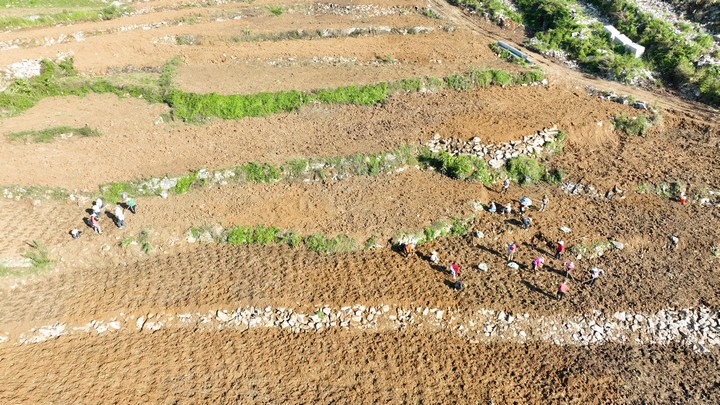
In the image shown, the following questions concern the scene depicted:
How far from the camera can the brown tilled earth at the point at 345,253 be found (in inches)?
790

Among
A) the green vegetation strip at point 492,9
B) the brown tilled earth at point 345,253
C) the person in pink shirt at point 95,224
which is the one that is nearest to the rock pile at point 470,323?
the brown tilled earth at point 345,253

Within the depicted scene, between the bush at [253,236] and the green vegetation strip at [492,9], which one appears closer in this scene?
the bush at [253,236]

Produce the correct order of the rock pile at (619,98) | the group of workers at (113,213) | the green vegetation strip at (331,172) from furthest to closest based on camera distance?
the rock pile at (619,98)
the green vegetation strip at (331,172)
the group of workers at (113,213)

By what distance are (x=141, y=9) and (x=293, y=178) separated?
35380 mm

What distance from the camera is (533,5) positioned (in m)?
46.8

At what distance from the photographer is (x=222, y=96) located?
3481cm

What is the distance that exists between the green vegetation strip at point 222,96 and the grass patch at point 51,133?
4107 millimetres

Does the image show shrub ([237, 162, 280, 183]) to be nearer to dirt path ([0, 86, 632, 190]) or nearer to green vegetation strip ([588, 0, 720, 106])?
dirt path ([0, 86, 632, 190])

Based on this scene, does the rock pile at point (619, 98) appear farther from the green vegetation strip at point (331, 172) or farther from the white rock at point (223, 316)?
the white rock at point (223, 316)

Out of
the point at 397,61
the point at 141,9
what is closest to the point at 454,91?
the point at 397,61

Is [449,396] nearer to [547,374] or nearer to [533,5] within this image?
[547,374]

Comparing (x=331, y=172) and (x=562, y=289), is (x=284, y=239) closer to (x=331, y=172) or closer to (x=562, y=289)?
(x=331, y=172)

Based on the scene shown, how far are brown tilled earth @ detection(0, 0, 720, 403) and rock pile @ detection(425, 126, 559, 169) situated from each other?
678mm

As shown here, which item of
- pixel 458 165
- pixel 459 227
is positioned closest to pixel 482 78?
pixel 458 165
